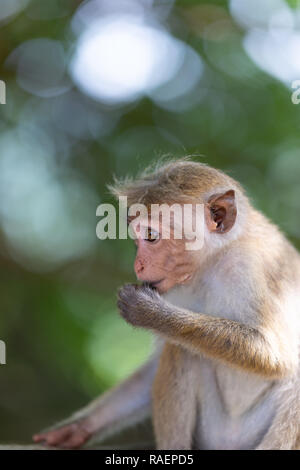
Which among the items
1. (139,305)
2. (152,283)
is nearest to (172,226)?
(152,283)

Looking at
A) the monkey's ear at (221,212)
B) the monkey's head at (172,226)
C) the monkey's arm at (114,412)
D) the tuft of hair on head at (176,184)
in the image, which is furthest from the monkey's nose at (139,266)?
the monkey's arm at (114,412)

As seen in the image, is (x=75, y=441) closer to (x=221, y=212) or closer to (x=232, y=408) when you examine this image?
(x=232, y=408)

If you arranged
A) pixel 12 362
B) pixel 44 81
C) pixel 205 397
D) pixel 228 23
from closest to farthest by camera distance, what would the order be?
1. pixel 205 397
2. pixel 228 23
3. pixel 44 81
4. pixel 12 362

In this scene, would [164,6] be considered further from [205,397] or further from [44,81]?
[205,397]

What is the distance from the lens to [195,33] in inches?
276

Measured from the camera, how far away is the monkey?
3486 millimetres

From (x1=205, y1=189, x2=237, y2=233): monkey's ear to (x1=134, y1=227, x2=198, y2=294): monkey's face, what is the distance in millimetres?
257

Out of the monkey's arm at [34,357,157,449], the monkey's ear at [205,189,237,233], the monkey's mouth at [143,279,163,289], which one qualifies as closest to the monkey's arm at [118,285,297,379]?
the monkey's mouth at [143,279,163,289]

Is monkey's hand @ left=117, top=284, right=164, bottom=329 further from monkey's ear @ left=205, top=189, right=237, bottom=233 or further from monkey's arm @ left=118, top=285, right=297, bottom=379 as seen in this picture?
monkey's ear @ left=205, top=189, right=237, bottom=233

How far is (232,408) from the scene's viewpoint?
407 centimetres

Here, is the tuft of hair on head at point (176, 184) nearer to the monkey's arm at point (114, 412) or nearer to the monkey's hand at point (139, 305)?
the monkey's hand at point (139, 305)
